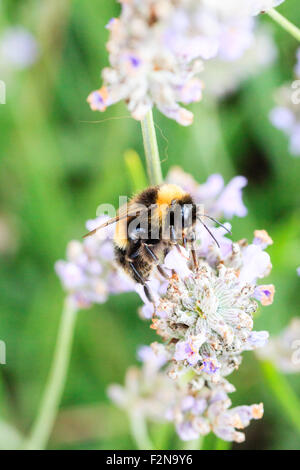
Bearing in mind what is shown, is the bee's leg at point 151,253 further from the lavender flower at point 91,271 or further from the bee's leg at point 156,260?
the lavender flower at point 91,271

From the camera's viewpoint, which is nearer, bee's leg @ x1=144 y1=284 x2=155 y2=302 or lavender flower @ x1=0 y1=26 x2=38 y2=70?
bee's leg @ x1=144 y1=284 x2=155 y2=302

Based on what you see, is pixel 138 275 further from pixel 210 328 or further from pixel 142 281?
pixel 210 328

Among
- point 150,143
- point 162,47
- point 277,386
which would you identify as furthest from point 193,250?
point 277,386

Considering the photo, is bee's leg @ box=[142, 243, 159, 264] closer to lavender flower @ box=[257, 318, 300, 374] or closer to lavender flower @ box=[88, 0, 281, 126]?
lavender flower @ box=[88, 0, 281, 126]

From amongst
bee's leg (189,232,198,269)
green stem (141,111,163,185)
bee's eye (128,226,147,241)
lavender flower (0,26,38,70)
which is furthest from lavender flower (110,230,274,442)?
lavender flower (0,26,38,70)

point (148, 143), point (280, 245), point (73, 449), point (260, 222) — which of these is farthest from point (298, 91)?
point (73, 449)

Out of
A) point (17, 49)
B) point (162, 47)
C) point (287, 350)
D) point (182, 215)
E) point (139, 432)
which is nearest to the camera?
point (162, 47)
